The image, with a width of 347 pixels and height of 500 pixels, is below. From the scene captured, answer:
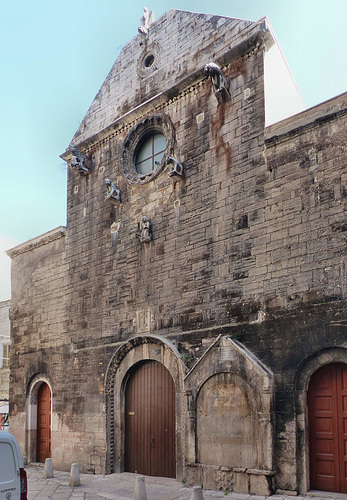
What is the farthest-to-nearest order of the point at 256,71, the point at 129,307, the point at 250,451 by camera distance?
the point at 129,307 → the point at 256,71 → the point at 250,451

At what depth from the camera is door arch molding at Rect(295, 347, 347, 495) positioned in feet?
26.9

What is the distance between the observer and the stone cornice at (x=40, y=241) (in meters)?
14.6

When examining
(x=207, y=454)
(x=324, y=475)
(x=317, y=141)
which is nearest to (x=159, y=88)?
(x=317, y=141)

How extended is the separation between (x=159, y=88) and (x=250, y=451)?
830cm

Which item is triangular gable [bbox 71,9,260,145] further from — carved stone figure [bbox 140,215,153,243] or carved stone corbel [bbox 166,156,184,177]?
carved stone figure [bbox 140,215,153,243]

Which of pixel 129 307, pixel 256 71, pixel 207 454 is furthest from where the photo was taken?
pixel 129 307

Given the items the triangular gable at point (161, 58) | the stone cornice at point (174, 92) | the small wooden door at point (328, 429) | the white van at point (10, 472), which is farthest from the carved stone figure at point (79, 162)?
the white van at point (10, 472)

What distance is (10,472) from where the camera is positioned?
6371 mm

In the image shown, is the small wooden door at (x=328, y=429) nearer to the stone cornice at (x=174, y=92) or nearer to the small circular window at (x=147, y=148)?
the small circular window at (x=147, y=148)

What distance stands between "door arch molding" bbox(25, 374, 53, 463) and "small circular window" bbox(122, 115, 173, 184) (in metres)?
6.07

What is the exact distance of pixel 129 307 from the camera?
1209 centimetres

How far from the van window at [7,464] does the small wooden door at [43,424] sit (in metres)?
8.10

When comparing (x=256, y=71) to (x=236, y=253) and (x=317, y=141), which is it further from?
(x=236, y=253)

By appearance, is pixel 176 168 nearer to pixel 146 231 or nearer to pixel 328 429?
pixel 146 231
